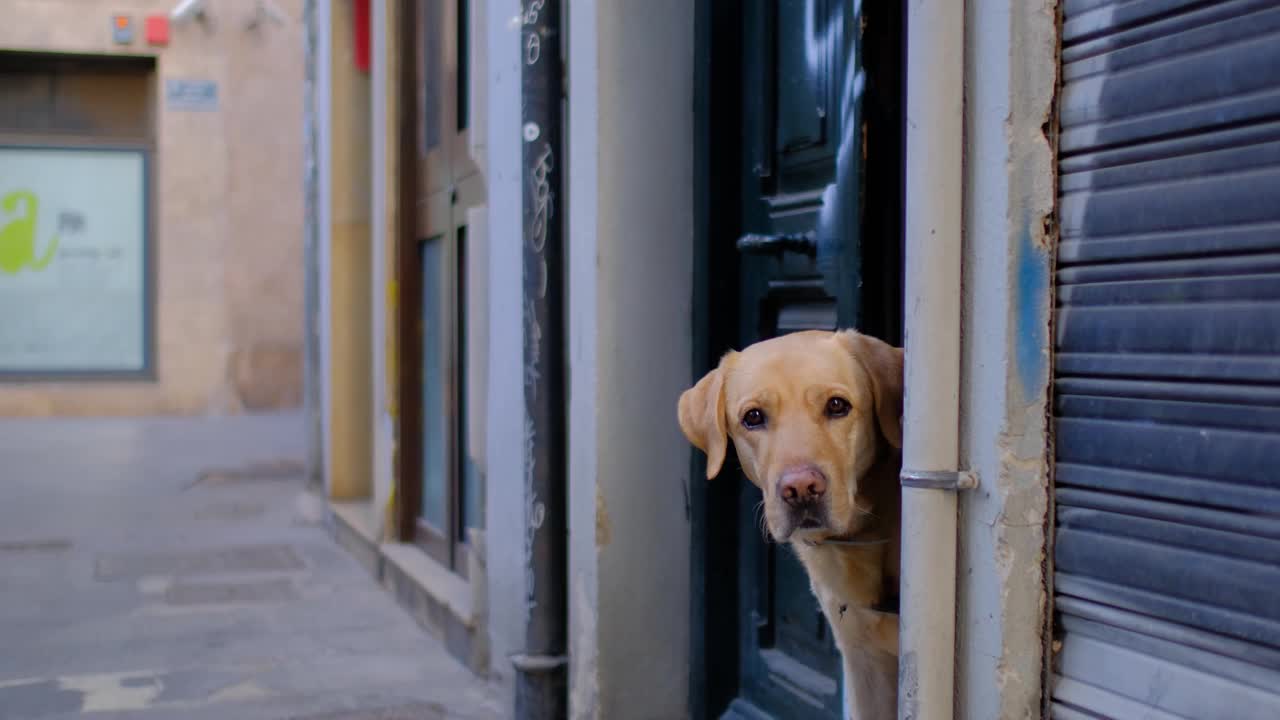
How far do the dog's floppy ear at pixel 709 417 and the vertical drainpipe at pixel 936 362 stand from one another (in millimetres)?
519

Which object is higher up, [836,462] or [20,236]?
[20,236]

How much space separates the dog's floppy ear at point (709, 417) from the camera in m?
2.75

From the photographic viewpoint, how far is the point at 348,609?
20.4 ft

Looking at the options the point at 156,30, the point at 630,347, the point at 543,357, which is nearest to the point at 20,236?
the point at 156,30

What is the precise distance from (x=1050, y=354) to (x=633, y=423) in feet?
5.86

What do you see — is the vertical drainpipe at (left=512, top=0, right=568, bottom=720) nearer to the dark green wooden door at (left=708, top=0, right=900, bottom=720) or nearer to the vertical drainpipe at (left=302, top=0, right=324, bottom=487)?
the dark green wooden door at (left=708, top=0, right=900, bottom=720)

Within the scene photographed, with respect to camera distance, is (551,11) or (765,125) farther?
(551,11)

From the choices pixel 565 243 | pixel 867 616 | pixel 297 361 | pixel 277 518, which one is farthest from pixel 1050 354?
pixel 297 361

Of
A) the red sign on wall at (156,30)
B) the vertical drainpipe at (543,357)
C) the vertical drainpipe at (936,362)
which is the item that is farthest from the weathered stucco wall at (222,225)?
the vertical drainpipe at (936,362)

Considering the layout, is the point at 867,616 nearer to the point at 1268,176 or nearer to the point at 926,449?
the point at 926,449

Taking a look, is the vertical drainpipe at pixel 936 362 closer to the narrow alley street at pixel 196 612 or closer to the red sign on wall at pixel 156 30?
the narrow alley street at pixel 196 612

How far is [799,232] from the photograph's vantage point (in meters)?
3.48

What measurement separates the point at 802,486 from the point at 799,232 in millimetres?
1194

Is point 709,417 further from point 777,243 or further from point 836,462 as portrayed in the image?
point 777,243
